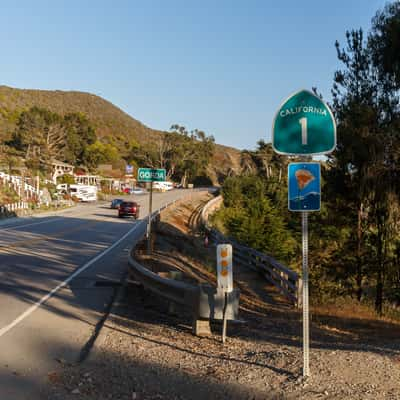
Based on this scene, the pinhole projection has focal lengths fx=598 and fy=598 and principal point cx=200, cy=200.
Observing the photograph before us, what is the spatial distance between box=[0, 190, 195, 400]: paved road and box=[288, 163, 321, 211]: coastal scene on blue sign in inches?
127

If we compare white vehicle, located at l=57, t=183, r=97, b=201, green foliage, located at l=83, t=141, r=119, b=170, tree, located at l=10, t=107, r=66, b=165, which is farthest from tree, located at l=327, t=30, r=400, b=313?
green foliage, located at l=83, t=141, r=119, b=170

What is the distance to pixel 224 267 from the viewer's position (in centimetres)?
804

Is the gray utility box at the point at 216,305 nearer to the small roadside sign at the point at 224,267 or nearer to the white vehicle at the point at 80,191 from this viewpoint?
the small roadside sign at the point at 224,267

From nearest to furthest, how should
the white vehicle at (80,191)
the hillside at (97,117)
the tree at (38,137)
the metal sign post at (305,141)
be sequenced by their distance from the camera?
the metal sign post at (305,141), the white vehicle at (80,191), the tree at (38,137), the hillside at (97,117)

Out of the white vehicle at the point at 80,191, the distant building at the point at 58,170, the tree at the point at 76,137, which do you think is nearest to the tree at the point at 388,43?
the white vehicle at the point at 80,191

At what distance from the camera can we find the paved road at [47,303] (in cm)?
689

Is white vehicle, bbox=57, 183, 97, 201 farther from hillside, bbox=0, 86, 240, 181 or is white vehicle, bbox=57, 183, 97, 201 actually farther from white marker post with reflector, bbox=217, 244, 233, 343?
white marker post with reflector, bbox=217, 244, 233, 343

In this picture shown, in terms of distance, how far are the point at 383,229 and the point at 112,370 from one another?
37.8 ft

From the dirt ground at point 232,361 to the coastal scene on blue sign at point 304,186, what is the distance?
69.0 inches

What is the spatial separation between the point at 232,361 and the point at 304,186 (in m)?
2.26

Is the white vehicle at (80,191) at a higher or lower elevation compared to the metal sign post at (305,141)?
lower

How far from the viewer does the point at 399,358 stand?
665 centimetres

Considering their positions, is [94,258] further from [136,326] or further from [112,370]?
[112,370]

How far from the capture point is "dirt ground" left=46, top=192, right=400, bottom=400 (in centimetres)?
586
